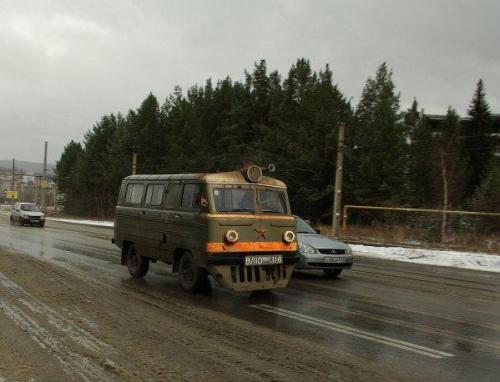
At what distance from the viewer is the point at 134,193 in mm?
11727

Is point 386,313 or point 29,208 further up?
point 29,208

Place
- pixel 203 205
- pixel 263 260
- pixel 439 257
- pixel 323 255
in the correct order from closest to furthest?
pixel 203 205 → pixel 263 260 → pixel 323 255 → pixel 439 257

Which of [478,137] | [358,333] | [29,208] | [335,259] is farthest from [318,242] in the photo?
[478,137]

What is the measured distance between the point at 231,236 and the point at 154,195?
266 cm

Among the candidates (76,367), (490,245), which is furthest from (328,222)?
(76,367)

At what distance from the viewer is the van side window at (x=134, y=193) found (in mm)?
11453

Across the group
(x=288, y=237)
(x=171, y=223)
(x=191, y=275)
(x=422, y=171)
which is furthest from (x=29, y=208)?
(x=288, y=237)

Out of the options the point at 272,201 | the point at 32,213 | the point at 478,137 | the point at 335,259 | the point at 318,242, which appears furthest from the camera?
the point at 478,137

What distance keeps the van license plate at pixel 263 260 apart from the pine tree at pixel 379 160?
97.3 ft

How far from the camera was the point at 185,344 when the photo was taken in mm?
6168

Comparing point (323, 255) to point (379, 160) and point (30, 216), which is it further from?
point (379, 160)

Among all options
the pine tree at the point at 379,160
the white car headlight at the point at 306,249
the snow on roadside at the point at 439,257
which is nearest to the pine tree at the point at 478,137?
the pine tree at the point at 379,160

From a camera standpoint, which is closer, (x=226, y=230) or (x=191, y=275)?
(x=226, y=230)

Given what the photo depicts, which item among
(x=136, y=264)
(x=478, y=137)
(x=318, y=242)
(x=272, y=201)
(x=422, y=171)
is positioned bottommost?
(x=136, y=264)
